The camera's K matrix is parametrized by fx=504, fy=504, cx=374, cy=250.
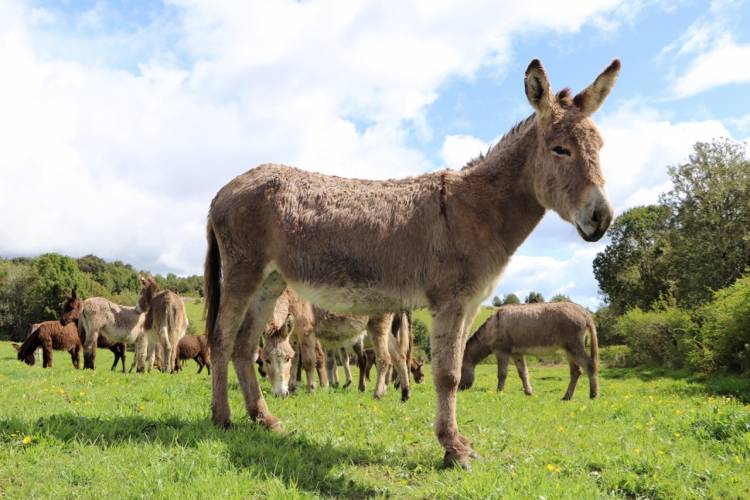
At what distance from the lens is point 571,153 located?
4816 mm

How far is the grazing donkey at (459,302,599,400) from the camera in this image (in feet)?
46.5

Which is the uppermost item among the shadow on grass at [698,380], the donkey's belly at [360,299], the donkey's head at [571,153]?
the donkey's head at [571,153]

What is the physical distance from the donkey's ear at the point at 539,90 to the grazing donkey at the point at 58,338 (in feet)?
66.2

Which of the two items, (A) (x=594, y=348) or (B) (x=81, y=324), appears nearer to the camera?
(A) (x=594, y=348)

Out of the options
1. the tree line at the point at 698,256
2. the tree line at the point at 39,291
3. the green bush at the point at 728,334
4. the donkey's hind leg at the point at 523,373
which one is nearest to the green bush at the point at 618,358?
the tree line at the point at 698,256

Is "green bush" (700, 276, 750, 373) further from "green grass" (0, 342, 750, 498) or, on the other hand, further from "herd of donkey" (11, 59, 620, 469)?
"herd of donkey" (11, 59, 620, 469)

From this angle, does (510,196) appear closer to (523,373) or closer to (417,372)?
(523,373)

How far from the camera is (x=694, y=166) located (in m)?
35.3

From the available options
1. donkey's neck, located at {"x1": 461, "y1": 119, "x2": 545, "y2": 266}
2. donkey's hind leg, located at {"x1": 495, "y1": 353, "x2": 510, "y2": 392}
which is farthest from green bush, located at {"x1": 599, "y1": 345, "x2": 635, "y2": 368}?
donkey's neck, located at {"x1": 461, "y1": 119, "x2": 545, "y2": 266}

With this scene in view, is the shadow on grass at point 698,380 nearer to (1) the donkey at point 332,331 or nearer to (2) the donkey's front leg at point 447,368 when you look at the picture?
(1) the donkey at point 332,331

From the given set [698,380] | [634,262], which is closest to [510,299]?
[634,262]

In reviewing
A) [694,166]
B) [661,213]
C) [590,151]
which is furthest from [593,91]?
[661,213]

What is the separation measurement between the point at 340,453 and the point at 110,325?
1594cm

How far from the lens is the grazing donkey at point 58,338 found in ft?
65.9
